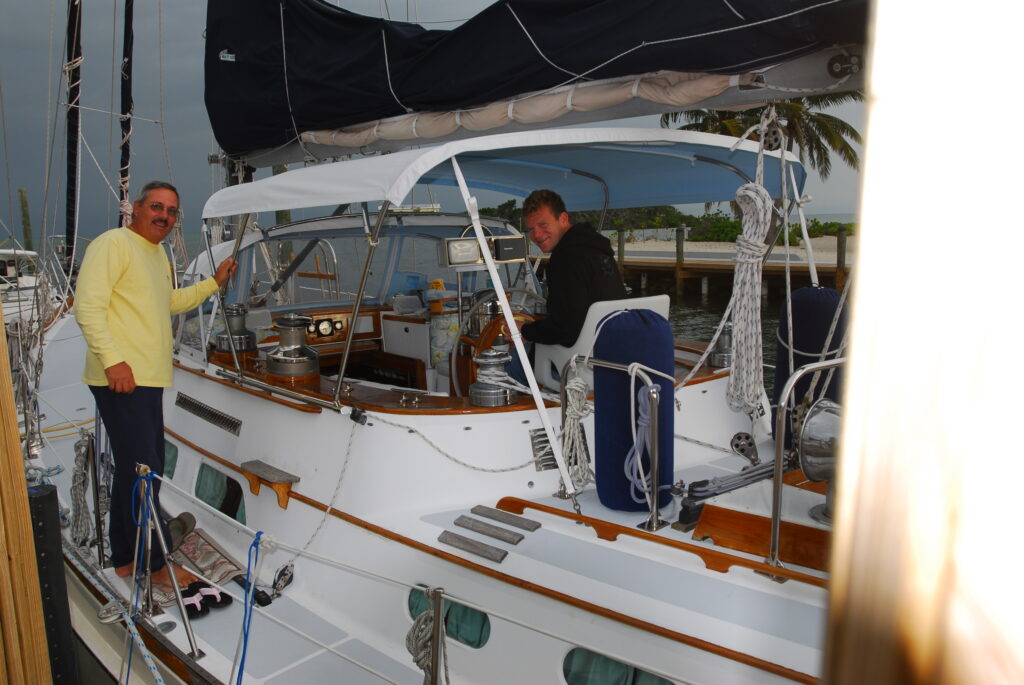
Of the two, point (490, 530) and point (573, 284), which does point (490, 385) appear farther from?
point (490, 530)

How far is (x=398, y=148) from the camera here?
4.79m

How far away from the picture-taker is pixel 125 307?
3357mm

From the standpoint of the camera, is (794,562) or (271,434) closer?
(794,562)

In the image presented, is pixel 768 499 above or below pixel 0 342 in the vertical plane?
below

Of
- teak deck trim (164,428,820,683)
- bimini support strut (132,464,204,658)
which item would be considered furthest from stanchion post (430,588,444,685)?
A: bimini support strut (132,464,204,658)

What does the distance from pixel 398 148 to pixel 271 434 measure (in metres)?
2.10

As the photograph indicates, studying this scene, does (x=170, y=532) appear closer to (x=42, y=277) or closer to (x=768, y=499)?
(x=768, y=499)

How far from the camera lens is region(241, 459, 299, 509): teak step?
347cm

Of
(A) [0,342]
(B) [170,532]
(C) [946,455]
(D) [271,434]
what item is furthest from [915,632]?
(B) [170,532]

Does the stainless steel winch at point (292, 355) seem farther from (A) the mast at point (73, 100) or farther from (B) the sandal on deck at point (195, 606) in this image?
(A) the mast at point (73, 100)

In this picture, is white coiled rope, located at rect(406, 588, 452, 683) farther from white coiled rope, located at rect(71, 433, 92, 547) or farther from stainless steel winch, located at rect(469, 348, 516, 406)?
white coiled rope, located at rect(71, 433, 92, 547)

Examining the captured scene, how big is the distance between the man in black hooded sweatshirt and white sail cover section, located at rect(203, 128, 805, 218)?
0.44m

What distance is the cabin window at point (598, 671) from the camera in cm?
222

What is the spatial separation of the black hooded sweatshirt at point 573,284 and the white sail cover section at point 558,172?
17.3 inches
